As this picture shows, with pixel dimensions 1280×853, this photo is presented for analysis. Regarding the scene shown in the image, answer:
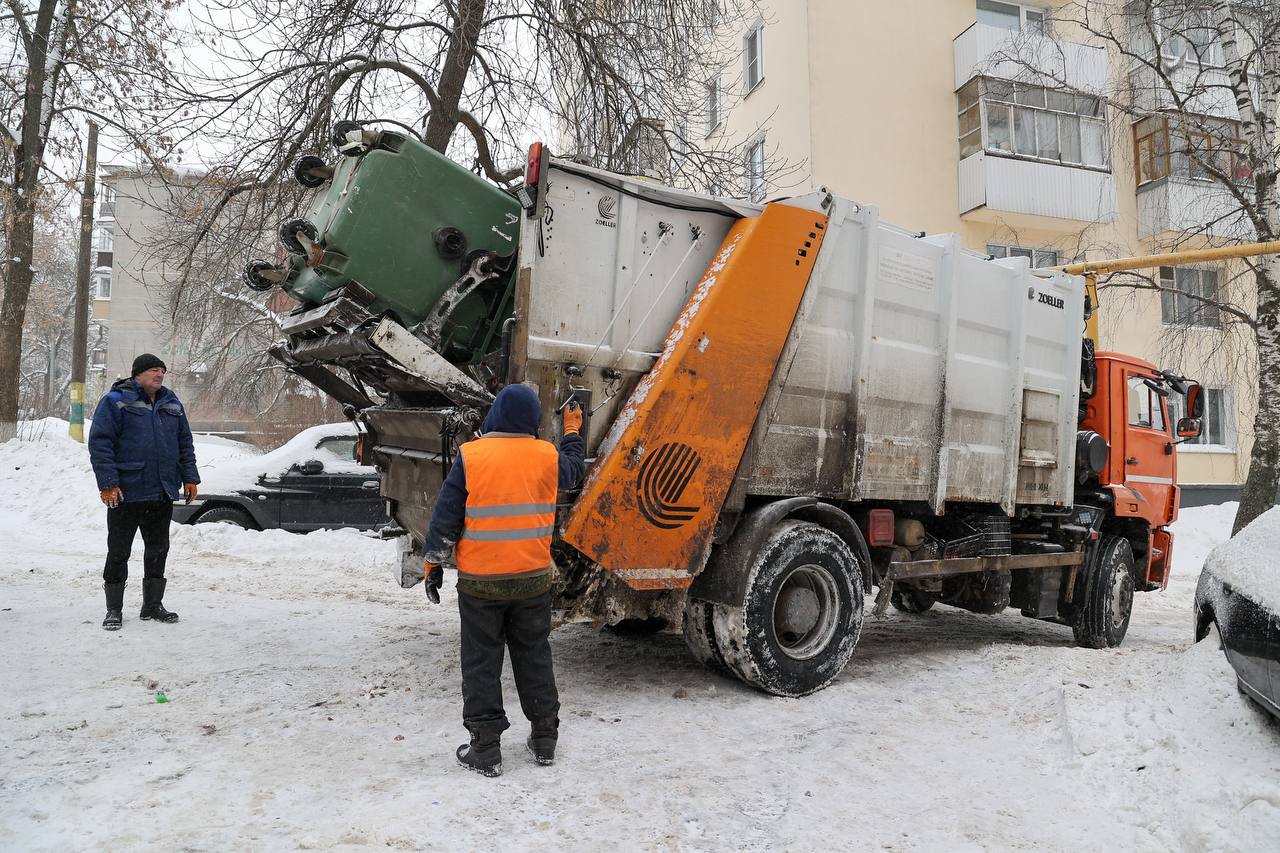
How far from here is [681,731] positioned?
379cm

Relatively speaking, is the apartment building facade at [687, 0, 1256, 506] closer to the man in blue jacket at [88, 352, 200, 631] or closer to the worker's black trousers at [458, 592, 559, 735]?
the man in blue jacket at [88, 352, 200, 631]

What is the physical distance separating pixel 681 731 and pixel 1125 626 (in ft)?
15.5

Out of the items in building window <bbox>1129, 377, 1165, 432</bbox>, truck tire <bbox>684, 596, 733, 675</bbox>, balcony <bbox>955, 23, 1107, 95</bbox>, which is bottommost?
truck tire <bbox>684, 596, 733, 675</bbox>

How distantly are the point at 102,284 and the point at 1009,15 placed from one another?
39948 mm

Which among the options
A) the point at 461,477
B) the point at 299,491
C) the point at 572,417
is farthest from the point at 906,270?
the point at 299,491

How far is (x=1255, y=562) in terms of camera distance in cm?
326

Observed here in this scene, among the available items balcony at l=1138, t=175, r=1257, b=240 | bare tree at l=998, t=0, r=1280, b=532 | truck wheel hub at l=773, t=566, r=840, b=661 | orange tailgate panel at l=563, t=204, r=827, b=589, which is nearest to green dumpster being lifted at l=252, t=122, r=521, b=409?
orange tailgate panel at l=563, t=204, r=827, b=589

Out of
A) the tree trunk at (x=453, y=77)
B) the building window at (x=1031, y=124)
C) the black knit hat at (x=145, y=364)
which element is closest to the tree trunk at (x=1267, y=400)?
the building window at (x=1031, y=124)

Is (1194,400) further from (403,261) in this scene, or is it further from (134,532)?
(134,532)

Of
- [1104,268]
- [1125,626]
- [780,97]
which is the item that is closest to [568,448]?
[1125,626]

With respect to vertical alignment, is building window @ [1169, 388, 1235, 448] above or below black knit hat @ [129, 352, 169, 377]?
above

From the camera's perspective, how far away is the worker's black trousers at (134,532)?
5.46 m

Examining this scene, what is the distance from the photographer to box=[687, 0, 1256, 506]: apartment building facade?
595 inches

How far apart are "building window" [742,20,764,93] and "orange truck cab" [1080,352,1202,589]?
11.3 meters
